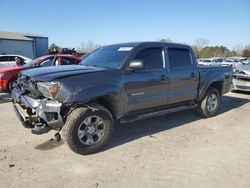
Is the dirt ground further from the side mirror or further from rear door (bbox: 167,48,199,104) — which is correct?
the side mirror

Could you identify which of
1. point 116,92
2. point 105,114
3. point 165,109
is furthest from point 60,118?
point 165,109

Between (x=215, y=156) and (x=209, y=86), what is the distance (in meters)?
2.70

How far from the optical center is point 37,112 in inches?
151

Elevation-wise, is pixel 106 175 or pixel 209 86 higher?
pixel 209 86

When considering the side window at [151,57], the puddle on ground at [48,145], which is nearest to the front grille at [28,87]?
the puddle on ground at [48,145]

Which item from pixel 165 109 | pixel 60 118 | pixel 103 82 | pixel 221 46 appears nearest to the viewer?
pixel 60 118

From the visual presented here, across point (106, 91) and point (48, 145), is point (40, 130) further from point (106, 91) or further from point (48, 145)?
point (106, 91)

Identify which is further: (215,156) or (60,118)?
(215,156)

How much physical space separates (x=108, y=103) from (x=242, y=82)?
755cm

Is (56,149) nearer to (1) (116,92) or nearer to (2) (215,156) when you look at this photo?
(1) (116,92)

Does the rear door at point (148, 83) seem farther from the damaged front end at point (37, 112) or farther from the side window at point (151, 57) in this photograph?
the damaged front end at point (37, 112)

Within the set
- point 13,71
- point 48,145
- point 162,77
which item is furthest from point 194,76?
point 13,71

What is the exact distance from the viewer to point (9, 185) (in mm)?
3160

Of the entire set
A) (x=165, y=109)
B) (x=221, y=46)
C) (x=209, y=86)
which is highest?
(x=221, y=46)
